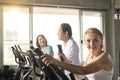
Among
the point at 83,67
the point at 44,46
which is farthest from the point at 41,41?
the point at 83,67

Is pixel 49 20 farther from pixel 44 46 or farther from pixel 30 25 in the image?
pixel 44 46

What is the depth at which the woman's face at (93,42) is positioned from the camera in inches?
68.5

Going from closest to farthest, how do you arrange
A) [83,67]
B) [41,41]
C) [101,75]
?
[83,67] < [101,75] < [41,41]

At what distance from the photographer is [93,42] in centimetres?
174

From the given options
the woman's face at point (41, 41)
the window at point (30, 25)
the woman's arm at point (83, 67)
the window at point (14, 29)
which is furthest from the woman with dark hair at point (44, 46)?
the window at point (14, 29)

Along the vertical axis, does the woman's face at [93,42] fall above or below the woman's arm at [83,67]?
above

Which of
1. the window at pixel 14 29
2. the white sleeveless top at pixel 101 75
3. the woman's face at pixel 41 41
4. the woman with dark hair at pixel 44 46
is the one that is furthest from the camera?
the window at pixel 14 29

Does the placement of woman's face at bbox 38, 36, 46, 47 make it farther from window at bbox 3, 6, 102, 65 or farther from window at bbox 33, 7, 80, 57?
window at bbox 33, 7, 80, 57

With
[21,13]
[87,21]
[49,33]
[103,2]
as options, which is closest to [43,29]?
[49,33]

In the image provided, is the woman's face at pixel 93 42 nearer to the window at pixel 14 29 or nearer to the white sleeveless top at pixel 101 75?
the white sleeveless top at pixel 101 75

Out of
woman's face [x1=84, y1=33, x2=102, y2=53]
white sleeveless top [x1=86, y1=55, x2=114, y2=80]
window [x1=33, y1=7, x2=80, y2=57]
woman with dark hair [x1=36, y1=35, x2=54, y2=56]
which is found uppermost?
window [x1=33, y1=7, x2=80, y2=57]

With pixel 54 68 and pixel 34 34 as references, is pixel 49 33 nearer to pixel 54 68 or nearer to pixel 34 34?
pixel 34 34

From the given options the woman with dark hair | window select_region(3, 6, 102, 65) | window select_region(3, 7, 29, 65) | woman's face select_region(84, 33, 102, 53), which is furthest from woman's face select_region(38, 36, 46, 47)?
woman's face select_region(84, 33, 102, 53)

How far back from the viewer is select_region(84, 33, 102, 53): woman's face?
174 cm
